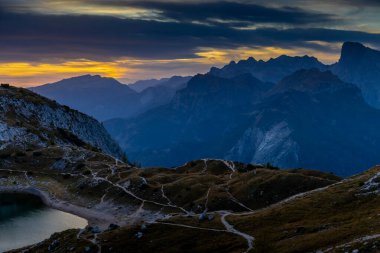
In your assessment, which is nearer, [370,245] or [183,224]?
[370,245]

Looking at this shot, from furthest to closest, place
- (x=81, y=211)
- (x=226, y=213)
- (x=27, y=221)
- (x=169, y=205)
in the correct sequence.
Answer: (x=81, y=211) < (x=169, y=205) < (x=27, y=221) < (x=226, y=213)

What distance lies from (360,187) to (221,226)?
36.9m

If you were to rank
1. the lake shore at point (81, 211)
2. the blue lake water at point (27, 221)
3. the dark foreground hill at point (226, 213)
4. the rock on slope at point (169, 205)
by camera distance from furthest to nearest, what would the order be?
the lake shore at point (81, 211) → the blue lake water at point (27, 221) → the rock on slope at point (169, 205) → the dark foreground hill at point (226, 213)

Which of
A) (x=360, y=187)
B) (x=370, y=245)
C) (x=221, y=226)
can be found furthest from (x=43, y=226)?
(x=370, y=245)

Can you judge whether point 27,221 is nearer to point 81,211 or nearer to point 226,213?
point 81,211

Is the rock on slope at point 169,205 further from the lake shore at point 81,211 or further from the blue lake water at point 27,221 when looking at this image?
the blue lake water at point 27,221

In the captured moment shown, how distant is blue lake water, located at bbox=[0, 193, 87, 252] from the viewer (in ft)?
444

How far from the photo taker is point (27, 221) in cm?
15862

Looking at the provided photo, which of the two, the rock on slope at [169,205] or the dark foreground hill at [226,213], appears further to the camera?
the rock on slope at [169,205]

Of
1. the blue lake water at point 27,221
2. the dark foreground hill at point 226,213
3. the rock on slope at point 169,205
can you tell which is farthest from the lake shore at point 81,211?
the blue lake water at point 27,221

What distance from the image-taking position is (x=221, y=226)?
107375 mm

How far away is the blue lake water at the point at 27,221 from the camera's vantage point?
13525cm

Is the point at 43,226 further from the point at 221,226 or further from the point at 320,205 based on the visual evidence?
the point at 320,205

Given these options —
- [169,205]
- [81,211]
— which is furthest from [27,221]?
[169,205]
